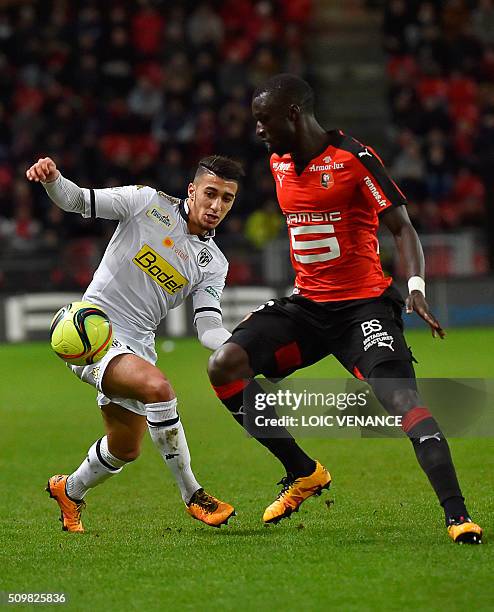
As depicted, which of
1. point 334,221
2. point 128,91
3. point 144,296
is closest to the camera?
point 334,221

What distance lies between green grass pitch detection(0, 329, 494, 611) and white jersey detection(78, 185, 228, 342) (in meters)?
1.11

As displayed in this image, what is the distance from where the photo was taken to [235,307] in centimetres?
1631

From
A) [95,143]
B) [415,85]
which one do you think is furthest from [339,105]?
[95,143]

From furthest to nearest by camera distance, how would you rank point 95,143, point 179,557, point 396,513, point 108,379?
point 95,143 → point 396,513 → point 108,379 → point 179,557

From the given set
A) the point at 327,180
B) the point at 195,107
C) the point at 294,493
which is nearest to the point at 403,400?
the point at 294,493

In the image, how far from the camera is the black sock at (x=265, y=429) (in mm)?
5871

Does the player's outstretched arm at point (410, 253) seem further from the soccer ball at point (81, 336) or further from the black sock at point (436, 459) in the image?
the soccer ball at point (81, 336)

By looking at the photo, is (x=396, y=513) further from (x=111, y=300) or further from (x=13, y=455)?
(x=13, y=455)

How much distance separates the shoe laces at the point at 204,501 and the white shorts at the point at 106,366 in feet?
1.64

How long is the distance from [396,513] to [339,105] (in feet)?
50.6

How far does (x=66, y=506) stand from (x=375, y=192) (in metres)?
2.26

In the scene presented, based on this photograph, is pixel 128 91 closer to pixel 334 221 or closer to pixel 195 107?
pixel 195 107

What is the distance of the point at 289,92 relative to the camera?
5719mm

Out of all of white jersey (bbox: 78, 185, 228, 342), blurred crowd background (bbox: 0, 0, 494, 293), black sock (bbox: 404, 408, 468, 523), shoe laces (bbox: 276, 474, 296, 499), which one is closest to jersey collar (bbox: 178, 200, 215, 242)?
white jersey (bbox: 78, 185, 228, 342)
